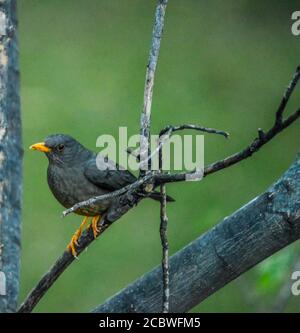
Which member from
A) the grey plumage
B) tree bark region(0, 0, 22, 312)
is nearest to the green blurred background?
the grey plumage

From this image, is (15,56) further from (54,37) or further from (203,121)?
(54,37)

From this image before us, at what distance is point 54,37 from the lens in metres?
7.33

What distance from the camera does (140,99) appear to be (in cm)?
659

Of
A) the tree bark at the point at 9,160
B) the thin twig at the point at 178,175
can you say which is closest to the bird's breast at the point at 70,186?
the tree bark at the point at 9,160

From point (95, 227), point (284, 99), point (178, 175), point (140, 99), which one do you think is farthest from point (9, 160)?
point (140, 99)

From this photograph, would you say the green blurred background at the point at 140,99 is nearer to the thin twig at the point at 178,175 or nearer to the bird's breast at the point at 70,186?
the bird's breast at the point at 70,186

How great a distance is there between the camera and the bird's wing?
9.62 ft

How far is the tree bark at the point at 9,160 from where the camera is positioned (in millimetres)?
2506

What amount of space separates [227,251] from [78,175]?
3.42ft

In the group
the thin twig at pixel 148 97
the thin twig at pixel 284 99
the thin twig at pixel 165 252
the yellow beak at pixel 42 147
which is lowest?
the thin twig at pixel 165 252

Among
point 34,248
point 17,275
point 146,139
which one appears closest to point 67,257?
point 17,275

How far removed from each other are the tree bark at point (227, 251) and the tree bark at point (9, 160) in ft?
1.17

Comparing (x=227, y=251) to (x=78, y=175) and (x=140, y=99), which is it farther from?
(x=140, y=99)
